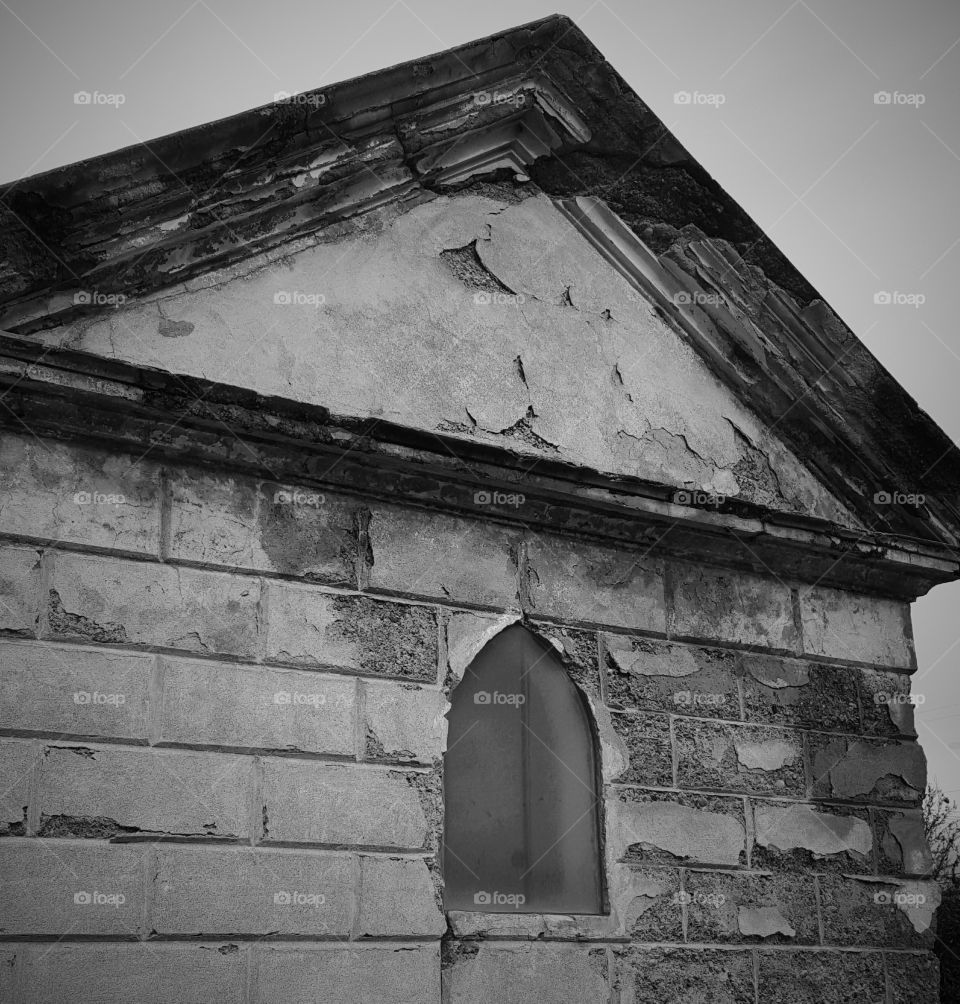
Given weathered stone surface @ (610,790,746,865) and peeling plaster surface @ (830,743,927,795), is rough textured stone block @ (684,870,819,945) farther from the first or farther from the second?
peeling plaster surface @ (830,743,927,795)

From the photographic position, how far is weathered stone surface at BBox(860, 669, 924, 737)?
5.94m

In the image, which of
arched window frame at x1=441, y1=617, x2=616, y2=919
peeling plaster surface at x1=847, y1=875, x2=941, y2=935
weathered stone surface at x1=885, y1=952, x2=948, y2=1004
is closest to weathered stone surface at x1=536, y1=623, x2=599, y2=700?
arched window frame at x1=441, y1=617, x2=616, y2=919

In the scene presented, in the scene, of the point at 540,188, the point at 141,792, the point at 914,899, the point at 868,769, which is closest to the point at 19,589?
the point at 141,792

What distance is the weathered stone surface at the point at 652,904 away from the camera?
491 cm

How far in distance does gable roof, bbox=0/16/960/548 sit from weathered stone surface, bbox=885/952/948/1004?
2165 mm

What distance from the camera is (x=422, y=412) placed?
16.5 feet

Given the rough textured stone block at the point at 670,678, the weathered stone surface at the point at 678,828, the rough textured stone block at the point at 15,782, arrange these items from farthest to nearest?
1. the rough textured stone block at the point at 670,678
2. the weathered stone surface at the point at 678,828
3. the rough textured stone block at the point at 15,782

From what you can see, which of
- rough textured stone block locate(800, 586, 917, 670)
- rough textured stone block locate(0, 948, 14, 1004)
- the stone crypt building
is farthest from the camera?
rough textured stone block locate(800, 586, 917, 670)

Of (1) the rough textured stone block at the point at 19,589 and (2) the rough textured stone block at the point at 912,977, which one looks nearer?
(1) the rough textured stone block at the point at 19,589

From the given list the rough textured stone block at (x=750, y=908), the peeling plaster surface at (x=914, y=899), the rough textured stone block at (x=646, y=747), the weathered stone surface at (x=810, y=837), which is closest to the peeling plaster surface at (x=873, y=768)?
the weathered stone surface at (x=810, y=837)

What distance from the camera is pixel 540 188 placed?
5.75 metres

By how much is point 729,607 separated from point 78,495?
3.13 meters

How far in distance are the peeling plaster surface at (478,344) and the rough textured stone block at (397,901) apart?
5.91 ft

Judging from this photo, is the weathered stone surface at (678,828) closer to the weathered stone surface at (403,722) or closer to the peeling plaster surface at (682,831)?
the peeling plaster surface at (682,831)
